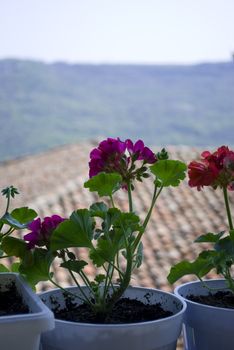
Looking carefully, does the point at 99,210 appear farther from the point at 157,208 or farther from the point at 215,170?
the point at 157,208

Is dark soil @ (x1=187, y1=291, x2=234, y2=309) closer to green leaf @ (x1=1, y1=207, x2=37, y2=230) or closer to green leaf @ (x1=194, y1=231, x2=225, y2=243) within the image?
green leaf @ (x1=194, y1=231, x2=225, y2=243)

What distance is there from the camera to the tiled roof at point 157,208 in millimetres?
4320

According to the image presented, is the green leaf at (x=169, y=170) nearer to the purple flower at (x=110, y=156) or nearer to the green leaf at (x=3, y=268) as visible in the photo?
the purple flower at (x=110, y=156)

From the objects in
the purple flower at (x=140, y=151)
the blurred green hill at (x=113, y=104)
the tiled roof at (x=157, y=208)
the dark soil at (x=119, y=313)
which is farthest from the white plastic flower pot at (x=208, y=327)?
the blurred green hill at (x=113, y=104)

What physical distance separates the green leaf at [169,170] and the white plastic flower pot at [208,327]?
0.36 feet

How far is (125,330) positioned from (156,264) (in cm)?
389

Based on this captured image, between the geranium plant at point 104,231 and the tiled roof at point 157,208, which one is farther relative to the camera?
the tiled roof at point 157,208

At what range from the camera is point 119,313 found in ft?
1.72

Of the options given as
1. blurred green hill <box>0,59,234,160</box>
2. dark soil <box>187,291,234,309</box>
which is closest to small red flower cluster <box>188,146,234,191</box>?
dark soil <box>187,291,234,309</box>

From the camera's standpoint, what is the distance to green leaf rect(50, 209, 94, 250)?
1.60 ft

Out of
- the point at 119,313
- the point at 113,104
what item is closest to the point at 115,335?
the point at 119,313

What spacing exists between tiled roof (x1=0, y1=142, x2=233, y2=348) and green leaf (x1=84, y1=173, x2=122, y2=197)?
2.93 metres

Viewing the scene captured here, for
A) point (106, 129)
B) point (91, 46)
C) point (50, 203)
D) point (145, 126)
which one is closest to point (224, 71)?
point (145, 126)

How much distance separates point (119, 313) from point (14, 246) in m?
0.10
